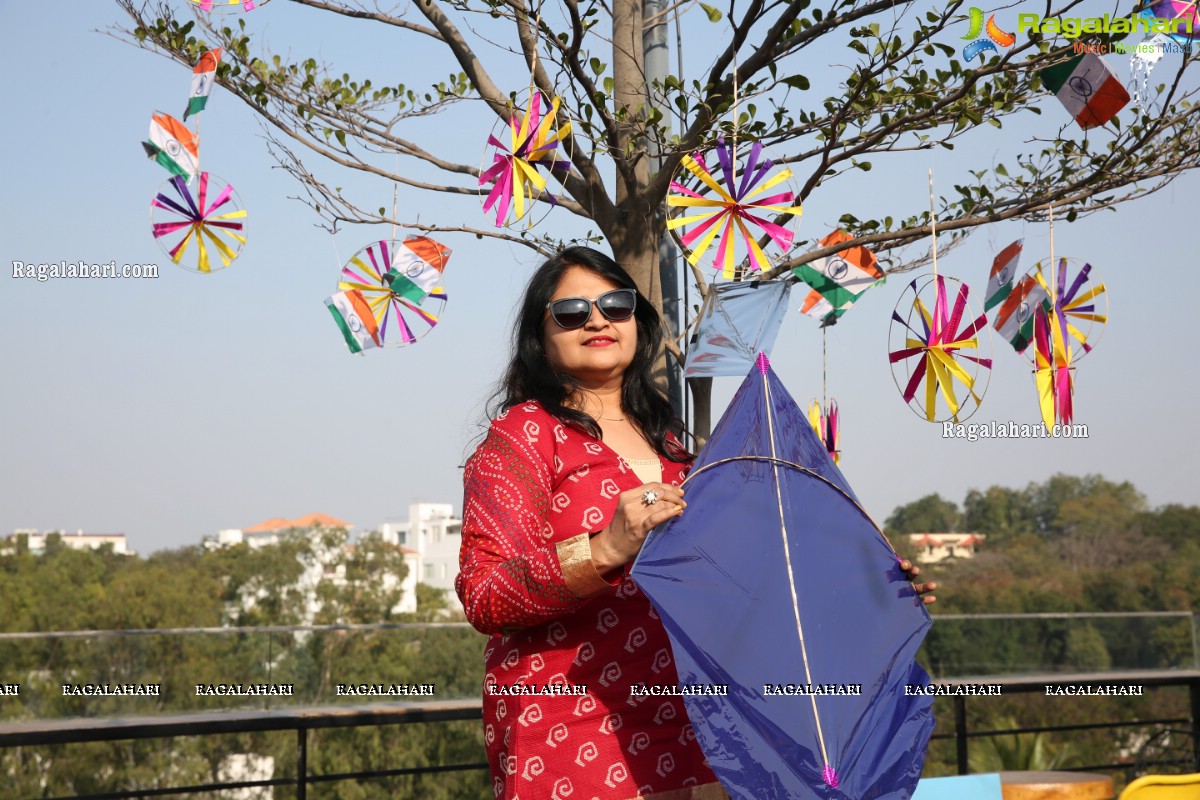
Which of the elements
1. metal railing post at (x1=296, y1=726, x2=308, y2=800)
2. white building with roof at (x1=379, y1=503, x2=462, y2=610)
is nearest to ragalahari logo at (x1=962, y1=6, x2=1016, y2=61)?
metal railing post at (x1=296, y1=726, x2=308, y2=800)

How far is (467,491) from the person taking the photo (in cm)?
164

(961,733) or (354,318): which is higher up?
(354,318)

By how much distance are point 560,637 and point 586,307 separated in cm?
50

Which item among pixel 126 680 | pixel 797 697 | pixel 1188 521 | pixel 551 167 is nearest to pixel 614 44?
pixel 551 167

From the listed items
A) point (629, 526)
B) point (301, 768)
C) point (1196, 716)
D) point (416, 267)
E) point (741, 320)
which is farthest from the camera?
point (1196, 716)

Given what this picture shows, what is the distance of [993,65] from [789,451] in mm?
1178

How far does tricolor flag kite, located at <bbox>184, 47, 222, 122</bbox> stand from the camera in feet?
9.13

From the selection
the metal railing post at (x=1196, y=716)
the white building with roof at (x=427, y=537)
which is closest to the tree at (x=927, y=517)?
the white building with roof at (x=427, y=537)

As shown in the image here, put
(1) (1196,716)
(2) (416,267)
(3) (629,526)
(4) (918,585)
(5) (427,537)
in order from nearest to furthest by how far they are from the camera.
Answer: (3) (629,526) → (4) (918,585) → (2) (416,267) → (1) (1196,716) → (5) (427,537)

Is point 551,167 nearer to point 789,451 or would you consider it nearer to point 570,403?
point 570,403

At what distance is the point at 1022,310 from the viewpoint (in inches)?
108

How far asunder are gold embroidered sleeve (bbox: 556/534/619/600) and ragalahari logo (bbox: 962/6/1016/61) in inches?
62.6

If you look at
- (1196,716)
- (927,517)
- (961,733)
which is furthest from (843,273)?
(927,517)

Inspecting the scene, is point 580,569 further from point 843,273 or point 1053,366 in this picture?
point 1053,366
